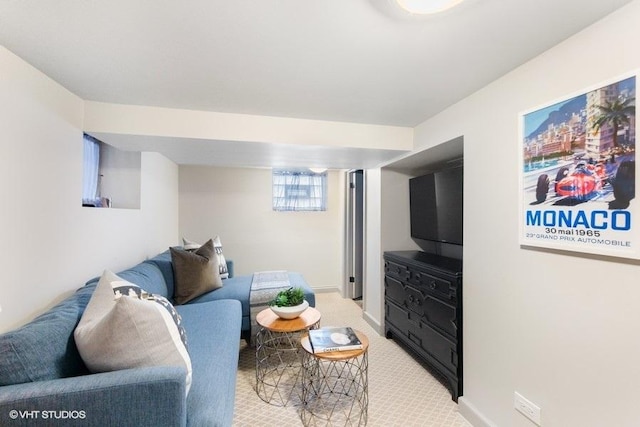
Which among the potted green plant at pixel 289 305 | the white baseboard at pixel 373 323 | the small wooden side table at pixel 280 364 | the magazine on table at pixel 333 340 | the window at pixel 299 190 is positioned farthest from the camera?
the window at pixel 299 190

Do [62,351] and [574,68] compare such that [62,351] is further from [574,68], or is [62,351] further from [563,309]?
[574,68]

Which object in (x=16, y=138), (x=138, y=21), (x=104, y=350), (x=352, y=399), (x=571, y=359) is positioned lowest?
(x=352, y=399)

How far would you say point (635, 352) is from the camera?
1.08 m

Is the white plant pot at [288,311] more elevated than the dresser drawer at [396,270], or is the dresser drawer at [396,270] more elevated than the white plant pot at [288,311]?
the dresser drawer at [396,270]

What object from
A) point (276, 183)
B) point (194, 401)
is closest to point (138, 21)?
point (194, 401)

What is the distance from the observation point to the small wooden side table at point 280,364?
204cm

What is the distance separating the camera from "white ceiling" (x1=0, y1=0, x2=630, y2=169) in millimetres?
1089

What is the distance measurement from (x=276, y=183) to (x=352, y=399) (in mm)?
3283

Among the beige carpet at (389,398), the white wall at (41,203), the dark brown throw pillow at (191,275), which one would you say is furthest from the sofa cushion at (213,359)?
the white wall at (41,203)

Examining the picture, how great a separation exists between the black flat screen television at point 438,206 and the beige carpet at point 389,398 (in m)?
1.18

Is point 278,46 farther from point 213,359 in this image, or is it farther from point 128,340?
point 213,359

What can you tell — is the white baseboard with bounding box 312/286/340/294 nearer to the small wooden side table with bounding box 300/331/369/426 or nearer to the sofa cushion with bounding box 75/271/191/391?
the small wooden side table with bounding box 300/331/369/426
